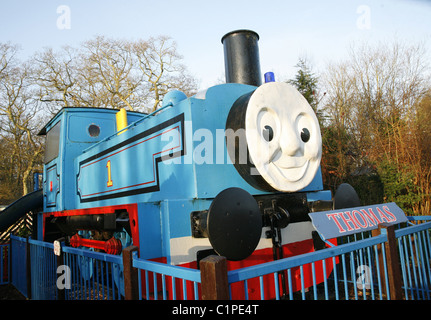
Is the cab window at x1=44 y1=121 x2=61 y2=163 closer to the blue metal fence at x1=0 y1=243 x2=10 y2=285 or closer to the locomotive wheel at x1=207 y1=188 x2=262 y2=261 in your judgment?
the blue metal fence at x1=0 y1=243 x2=10 y2=285

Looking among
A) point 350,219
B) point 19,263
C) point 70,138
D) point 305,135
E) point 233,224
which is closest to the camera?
point 233,224

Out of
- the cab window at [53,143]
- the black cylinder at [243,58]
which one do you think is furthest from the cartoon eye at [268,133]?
the cab window at [53,143]

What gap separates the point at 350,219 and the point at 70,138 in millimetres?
4280

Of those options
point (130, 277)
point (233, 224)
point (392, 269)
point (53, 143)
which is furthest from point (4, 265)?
point (392, 269)

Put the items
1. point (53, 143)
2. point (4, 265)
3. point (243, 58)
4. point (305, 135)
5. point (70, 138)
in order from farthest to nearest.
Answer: point (4, 265), point (53, 143), point (70, 138), point (243, 58), point (305, 135)

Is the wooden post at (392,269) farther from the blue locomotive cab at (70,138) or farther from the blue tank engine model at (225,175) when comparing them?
the blue locomotive cab at (70,138)

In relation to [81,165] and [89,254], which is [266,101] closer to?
[89,254]

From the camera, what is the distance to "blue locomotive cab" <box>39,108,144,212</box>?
4836 mm

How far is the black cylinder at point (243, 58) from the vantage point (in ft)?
11.4

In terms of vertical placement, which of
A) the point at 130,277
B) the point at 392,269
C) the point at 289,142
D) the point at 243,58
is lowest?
the point at 392,269

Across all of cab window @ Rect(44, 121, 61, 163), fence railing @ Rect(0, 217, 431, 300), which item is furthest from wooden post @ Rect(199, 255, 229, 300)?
cab window @ Rect(44, 121, 61, 163)

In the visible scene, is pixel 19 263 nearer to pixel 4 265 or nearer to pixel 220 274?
pixel 4 265

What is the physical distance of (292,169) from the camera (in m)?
2.93

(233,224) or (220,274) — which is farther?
(233,224)
